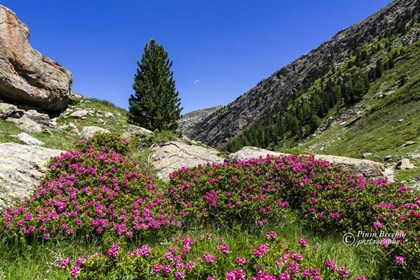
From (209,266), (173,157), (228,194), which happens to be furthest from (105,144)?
(209,266)

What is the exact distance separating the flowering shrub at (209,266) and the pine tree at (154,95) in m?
30.2

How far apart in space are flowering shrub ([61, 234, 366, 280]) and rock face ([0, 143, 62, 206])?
4194 mm

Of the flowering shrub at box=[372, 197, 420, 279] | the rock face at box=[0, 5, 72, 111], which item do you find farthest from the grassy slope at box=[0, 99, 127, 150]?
the flowering shrub at box=[372, 197, 420, 279]

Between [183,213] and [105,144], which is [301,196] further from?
[105,144]

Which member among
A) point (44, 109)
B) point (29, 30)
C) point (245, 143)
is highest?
point (29, 30)

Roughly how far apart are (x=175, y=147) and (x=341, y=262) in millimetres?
11332

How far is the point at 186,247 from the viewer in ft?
14.0

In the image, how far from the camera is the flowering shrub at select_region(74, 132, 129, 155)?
12.7 meters

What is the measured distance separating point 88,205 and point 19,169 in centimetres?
307

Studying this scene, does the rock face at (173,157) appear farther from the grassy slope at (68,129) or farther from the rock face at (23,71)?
the rock face at (23,71)

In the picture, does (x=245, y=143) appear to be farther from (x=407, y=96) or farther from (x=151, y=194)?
(x=151, y=194)

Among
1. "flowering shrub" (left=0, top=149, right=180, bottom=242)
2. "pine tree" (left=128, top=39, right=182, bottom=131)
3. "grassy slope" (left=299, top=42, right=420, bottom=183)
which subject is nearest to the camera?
"flowering shrub" (left=0, top=149, right=180, bottom=242)

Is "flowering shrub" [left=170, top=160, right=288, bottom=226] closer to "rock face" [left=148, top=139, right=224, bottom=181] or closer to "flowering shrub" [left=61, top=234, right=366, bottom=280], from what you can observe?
"rock face" [left=148, top=139, right=224, bottom=181]

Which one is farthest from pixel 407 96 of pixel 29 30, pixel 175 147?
pixel 29 30
